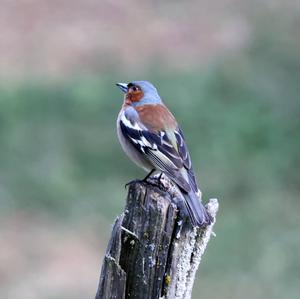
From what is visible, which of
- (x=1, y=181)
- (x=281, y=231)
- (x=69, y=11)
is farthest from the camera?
(x=69, y=11)

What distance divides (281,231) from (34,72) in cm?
784

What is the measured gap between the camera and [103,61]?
20.1 m

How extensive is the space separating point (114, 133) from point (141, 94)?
781 centimetres

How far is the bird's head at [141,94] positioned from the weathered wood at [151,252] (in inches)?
97.5

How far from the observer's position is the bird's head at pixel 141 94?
752 centimetres

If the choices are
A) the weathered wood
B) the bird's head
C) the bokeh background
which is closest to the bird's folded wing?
the bird's head

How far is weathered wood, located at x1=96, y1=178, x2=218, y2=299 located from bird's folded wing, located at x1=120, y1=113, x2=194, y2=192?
4.76 feet

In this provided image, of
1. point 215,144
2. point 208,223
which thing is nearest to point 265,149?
Answer: point 215,144

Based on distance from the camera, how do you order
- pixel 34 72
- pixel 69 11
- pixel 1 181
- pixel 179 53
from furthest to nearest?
pixel 69 11, pixel 179 53, pixel 34 72, pixel 1 181

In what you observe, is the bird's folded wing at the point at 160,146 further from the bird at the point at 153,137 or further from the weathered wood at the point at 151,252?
the weathered wood at the point at 151,252

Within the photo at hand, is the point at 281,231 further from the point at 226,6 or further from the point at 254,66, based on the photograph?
the point at 226,6

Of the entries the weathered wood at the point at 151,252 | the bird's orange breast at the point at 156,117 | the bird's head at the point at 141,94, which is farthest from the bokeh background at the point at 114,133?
the weathered wood at the point at 151,252

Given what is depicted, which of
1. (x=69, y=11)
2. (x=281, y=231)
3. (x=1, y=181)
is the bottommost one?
(x=281, y=231)

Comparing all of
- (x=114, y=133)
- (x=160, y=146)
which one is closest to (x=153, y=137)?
(x=160, y=146)
